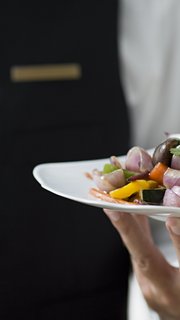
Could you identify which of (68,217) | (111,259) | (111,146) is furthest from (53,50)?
(111,259)

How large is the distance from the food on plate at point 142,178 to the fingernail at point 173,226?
0.09ft

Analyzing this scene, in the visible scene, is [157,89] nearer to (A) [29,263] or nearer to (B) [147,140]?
(B) [147,140]

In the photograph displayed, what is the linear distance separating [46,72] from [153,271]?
1.35 meters

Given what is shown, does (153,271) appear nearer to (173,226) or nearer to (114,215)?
(114,215)

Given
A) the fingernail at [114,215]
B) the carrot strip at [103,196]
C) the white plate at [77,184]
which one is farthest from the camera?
the fingernail at [114,215]

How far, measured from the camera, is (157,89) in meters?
2.68

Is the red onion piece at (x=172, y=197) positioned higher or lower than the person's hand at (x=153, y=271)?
higher

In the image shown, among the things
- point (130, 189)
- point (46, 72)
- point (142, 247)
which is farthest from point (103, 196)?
point (46, 72)

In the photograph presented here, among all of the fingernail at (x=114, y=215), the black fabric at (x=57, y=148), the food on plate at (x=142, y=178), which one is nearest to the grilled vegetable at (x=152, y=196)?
the food on plate at (x=142, y=178)

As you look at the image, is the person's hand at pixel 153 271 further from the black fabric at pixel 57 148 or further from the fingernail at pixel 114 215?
the black fabric at pixel 57 148

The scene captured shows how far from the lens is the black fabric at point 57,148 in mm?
2568

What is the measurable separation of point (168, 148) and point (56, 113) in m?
1.52

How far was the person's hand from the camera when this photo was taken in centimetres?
135

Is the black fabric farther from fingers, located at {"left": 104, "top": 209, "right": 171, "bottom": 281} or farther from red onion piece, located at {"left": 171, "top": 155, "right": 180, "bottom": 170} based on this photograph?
red onion piece, located at {"left": 171, "top": 155, "right": 180, "bottom": 170}
